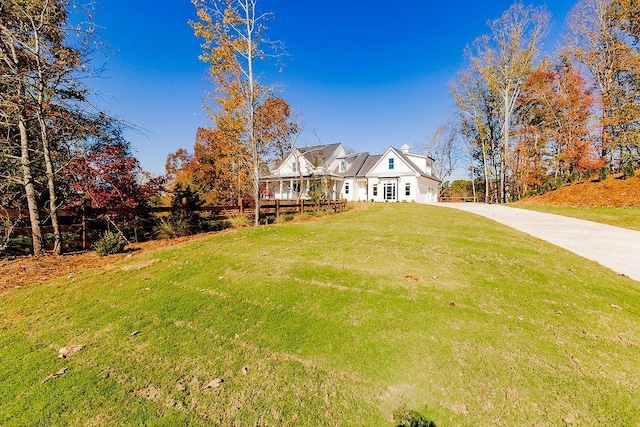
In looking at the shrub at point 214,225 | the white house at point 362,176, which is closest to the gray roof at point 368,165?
the white house at point 362,176

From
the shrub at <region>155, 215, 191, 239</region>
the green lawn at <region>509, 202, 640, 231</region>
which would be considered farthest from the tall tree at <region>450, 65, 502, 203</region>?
the shrub at <region>155, 215, 191, 239</region>

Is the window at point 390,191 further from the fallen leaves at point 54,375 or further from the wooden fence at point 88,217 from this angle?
the fallen leaves at point 54,375

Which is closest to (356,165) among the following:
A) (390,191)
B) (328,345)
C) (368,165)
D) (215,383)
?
(368,165)

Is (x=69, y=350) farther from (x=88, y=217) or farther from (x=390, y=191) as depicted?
(x=390, y=191)

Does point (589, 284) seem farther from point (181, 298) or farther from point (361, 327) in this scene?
point (181, 298)

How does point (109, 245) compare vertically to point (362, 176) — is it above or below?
below

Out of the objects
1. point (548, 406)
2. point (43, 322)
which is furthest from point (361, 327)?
point (43, 322)

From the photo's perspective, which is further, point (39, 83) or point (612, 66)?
point (612, 66)
